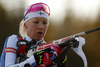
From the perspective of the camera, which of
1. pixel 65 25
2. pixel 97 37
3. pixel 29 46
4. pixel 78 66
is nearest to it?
pixel 29 46

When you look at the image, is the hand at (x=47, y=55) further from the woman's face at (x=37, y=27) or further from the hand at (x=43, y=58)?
the woman's face at (x=37, y=27)

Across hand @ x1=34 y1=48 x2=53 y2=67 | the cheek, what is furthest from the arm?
the cheek

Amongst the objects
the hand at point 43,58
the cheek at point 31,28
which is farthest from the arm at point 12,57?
the cheek at point 31,28

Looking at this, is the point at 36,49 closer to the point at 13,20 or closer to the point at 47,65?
the point at 47,65

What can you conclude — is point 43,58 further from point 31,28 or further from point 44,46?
point 31,28

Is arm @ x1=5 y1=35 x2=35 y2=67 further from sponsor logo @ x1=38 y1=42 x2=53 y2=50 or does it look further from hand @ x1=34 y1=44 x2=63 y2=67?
sponsor logo @ x1=38 y1=42 x2=53 y2=50

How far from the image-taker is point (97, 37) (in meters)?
49.8

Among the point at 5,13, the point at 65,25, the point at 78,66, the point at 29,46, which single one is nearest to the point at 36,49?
the point at 29,46

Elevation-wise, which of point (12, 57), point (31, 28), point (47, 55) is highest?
point (31, 28)

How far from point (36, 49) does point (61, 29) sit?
43.6 m

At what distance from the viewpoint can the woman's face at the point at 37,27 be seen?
8.13 m

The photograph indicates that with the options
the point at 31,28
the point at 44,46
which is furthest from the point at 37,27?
the point at 44,46

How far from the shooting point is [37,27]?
811cm

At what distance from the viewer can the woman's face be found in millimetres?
8129
